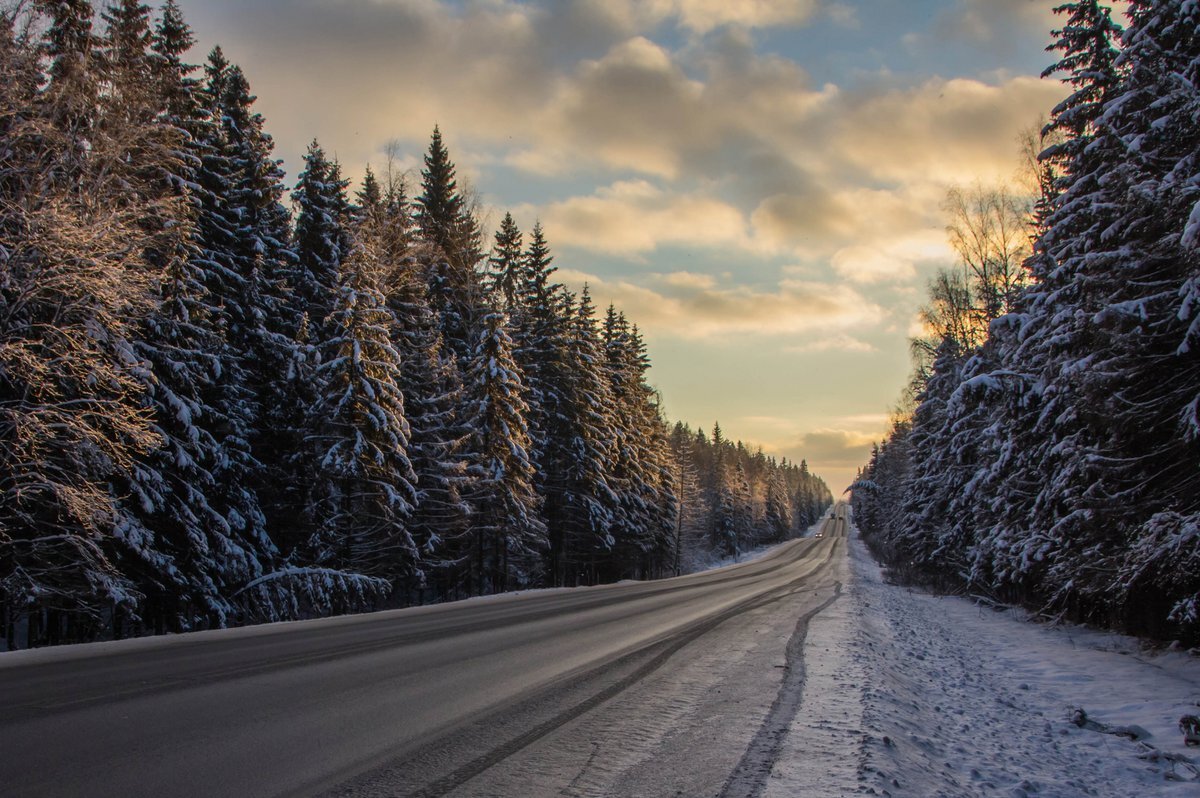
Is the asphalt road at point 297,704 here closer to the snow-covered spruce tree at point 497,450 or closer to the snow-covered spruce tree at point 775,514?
the snow-covered spruce tree at point 497,450

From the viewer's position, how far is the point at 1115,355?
34.2 feet

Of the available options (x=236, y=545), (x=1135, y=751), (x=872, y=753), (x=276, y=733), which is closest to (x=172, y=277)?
(x=236, y=545)

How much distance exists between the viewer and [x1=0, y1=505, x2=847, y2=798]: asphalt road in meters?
3.82

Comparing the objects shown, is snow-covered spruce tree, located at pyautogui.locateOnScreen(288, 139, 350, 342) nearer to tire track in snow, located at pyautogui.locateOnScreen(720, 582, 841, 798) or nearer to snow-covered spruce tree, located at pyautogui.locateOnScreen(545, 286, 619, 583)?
snow-covered spruce tree, located at pyautogui.locateOnScreen(545, 286, 619, 583)

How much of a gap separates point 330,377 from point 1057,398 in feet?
60.9

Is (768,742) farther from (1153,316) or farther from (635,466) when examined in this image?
(635,466)

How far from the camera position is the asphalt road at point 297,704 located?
382cm

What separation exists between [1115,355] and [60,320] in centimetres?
1831

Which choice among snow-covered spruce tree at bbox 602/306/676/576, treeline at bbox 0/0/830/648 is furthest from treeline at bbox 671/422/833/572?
treeline at bbox 0/0/830/648

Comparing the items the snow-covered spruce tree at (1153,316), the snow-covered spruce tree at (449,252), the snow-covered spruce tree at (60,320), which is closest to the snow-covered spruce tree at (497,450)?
the snow-covered spruce tree at (449,252)

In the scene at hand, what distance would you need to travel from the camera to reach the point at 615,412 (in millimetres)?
37344

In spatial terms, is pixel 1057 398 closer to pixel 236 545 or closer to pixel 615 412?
pixel 236 545

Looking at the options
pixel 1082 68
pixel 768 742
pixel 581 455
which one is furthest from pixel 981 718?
pixel 581 455

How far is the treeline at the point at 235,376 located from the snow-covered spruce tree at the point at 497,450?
106 mm
